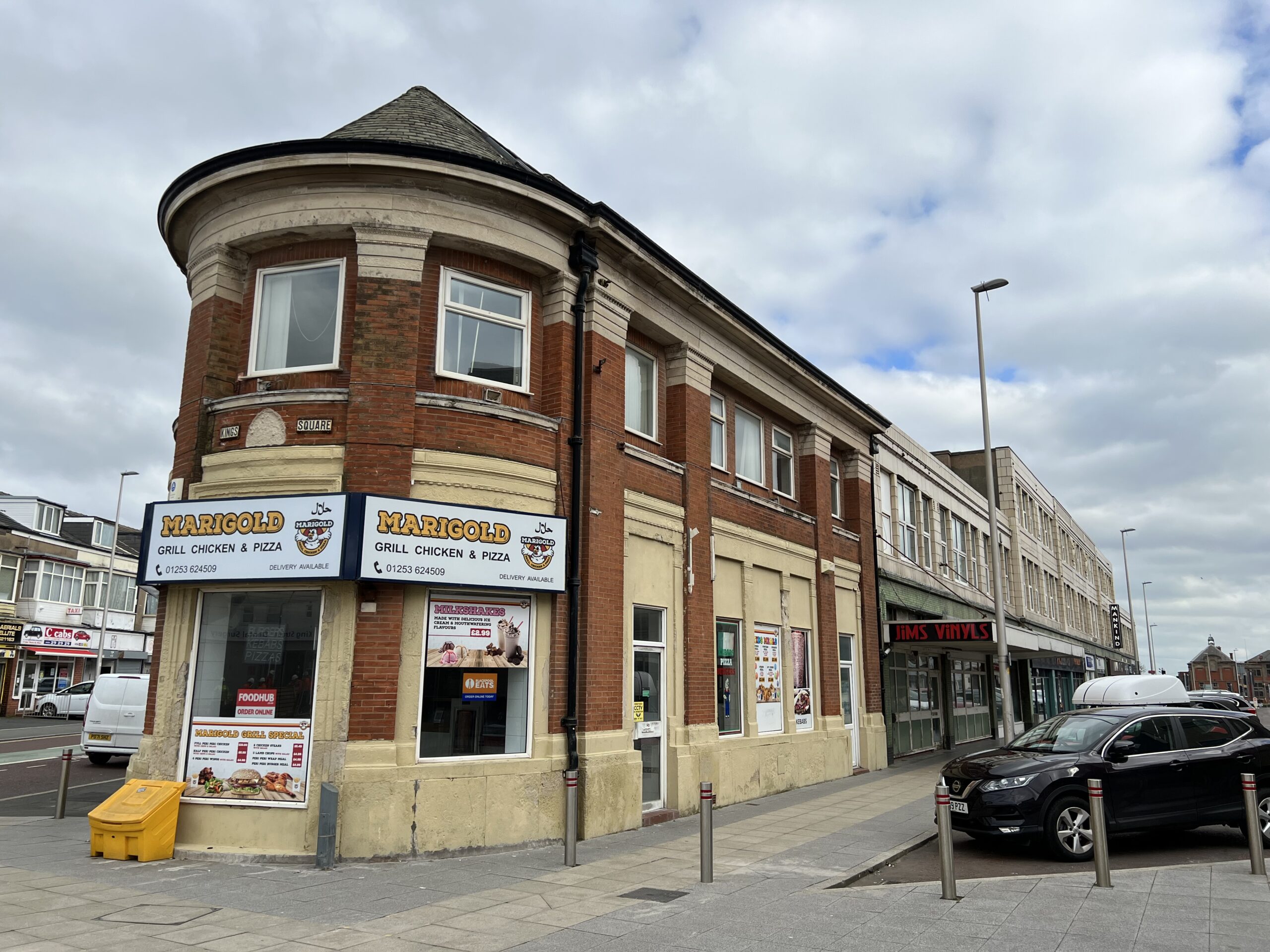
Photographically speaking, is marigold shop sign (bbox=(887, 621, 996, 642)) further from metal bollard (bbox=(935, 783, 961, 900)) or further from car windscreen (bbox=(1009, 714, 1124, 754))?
metal bollard (bbox=(935, 783, 961, 900))

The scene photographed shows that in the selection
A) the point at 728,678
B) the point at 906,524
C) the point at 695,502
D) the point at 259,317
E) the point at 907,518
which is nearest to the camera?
the point at 259,317

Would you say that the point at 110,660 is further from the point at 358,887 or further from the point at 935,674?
the point at 358,887

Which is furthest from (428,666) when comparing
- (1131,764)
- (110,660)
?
(110,660)

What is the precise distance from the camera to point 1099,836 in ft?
28.4

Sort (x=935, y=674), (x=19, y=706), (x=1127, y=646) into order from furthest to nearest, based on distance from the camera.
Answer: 1. (x=1127, y=646)
2. (x=19, y=706)
3. (x=935, y=674)

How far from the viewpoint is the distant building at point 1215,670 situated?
14338cm

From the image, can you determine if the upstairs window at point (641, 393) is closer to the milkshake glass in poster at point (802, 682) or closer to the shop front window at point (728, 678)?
the shop front window at point (728, 678)

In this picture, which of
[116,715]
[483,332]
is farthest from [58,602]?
[483,332]

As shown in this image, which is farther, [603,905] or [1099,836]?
[1099,836]

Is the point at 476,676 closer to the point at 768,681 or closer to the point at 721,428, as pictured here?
the point at 768,681

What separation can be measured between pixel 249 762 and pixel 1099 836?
888 centimetres

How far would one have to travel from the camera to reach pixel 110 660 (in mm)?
49156

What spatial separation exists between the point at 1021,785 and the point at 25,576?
46195 millimetres

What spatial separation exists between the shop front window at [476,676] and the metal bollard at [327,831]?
1.16 m
